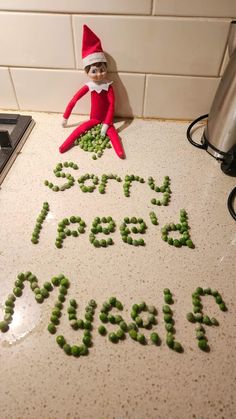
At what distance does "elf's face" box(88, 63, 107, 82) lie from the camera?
0.77 m

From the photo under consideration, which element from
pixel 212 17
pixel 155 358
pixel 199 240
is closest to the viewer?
pixel 155 358

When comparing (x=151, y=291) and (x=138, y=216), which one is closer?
(x=151, y=291)

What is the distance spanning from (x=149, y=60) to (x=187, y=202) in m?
0.41

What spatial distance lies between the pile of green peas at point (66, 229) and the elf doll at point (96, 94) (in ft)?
0.81

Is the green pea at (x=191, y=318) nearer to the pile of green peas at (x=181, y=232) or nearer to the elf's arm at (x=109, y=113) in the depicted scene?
the pile of green peas at (x=181, y=232)

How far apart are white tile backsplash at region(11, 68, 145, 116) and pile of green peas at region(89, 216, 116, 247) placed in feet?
1.41

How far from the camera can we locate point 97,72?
773 mm

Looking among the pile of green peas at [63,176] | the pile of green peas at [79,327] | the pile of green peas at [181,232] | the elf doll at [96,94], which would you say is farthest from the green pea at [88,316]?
the elf doll at [96,94]

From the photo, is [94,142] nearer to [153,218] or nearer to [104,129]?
[104,129]

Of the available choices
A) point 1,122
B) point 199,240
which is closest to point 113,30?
point 1,122

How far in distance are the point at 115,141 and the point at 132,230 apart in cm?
30

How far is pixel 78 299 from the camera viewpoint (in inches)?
20.0

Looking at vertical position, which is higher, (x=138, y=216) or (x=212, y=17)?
(x=212, y=17)

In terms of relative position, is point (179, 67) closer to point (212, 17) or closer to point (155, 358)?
point (212, 17)
